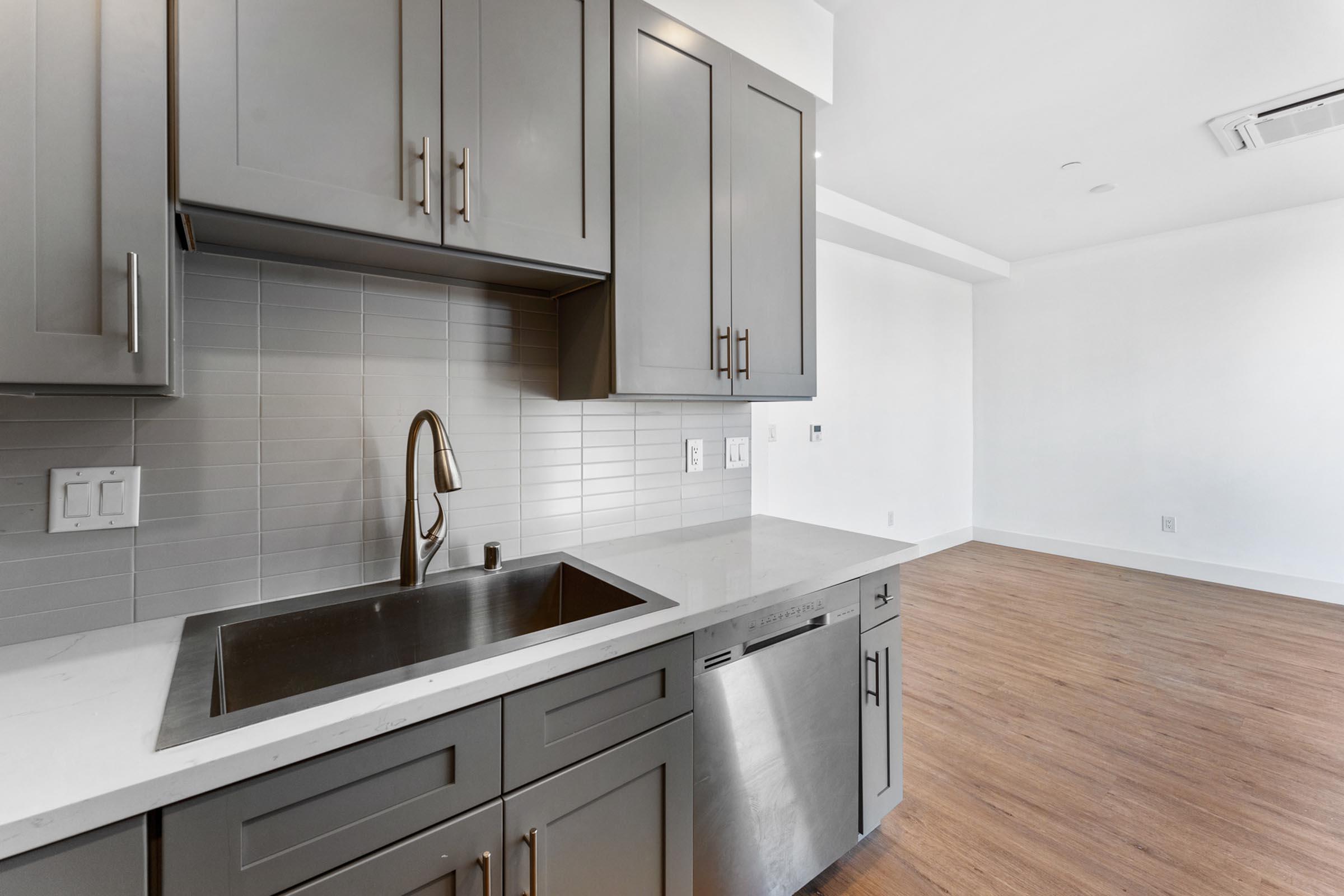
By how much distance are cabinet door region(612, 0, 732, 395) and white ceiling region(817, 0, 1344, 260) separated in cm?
67

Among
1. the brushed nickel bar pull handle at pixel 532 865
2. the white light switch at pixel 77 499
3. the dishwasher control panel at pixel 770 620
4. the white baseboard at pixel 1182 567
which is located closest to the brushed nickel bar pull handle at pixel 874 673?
the dishwasher control panel at pixel 770 620

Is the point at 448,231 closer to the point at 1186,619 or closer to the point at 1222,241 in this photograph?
the point at 1186,619

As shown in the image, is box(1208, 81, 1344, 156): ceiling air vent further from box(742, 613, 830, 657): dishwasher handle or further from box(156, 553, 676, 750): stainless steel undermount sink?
box(156, 553, 676, 750): stainless steel undermount sink

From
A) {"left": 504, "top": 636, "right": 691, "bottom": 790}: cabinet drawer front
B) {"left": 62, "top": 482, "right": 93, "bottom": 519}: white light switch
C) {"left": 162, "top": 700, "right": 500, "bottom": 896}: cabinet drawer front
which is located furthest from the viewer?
{"left": 62, "top": 482, "right": 93, "bottom": 519}: white light switch

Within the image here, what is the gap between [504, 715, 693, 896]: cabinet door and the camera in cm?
97

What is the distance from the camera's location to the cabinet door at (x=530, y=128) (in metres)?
1.16

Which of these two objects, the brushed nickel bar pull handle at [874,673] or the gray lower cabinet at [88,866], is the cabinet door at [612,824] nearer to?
the gray lower cabinet at [88,866]

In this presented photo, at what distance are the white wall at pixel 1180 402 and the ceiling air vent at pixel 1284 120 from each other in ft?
5.21

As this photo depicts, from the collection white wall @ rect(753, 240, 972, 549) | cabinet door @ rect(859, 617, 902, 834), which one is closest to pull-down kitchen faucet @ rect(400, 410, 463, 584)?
cabinet door @ rect(859, 617, 902, 834)

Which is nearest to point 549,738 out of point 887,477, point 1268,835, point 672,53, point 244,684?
point 244,684

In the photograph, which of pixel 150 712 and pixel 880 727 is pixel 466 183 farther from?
pixel 880 727

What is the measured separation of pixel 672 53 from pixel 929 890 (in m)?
2.38

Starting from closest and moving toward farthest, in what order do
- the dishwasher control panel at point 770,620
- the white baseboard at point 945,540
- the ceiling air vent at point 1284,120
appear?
the dishwasher control panel at point 770,620 < the ceiling air vent at point 1284,120 < the white baseboard at point 945,540

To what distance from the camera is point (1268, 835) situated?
5.87ft
